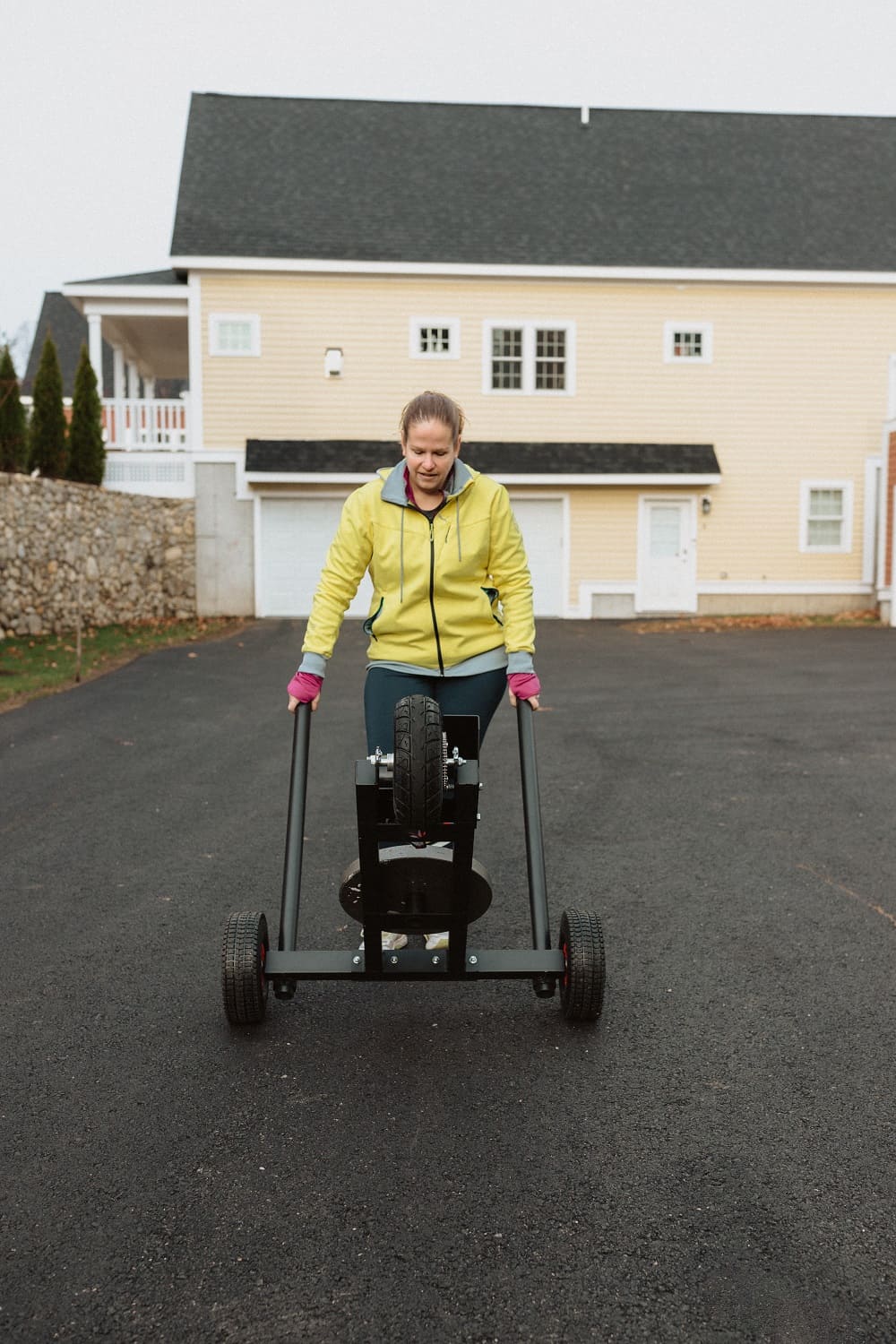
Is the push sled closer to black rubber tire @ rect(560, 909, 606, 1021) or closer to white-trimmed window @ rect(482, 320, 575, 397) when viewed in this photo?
black rubber tire @ rect(560, 909, 606, 1021)

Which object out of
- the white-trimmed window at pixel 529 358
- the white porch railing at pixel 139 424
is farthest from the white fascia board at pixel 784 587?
the white porch railing at pixel 139 424

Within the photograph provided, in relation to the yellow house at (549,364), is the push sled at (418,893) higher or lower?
lower

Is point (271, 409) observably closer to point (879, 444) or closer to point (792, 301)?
point (792, 301)

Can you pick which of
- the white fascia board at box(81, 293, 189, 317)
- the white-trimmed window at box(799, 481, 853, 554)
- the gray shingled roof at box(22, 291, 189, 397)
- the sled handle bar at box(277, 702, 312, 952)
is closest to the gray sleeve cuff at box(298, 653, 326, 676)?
the sled handle bar at box(277, 702, 312, 952)

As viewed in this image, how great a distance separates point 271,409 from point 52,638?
26.0 feet

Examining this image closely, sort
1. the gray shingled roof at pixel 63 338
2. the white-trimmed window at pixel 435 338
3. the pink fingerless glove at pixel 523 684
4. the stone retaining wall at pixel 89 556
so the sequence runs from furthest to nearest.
→ 1. the gray shingled roof at pixel 63 338
2. the white-trimmed window at pixel 435 338
3. the stone retaining wall at pixel 89 556
4. the pink fingerless glove at pixel 523 684

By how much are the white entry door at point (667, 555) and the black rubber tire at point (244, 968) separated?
69.2 feet

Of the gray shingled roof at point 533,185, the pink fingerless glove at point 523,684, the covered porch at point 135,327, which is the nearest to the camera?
the pink fingerless glove at point 523,684

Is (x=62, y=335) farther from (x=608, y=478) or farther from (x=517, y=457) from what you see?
(x=608, y=478)

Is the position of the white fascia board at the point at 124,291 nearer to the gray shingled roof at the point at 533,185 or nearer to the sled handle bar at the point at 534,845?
the gray shingled roof at the point at 533,185

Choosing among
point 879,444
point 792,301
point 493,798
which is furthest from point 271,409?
point 493,798

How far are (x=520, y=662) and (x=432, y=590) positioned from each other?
385 millimetres

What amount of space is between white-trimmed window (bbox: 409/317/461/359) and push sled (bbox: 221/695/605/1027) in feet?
67.9

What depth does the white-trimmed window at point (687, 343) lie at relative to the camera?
23906 millimetres
